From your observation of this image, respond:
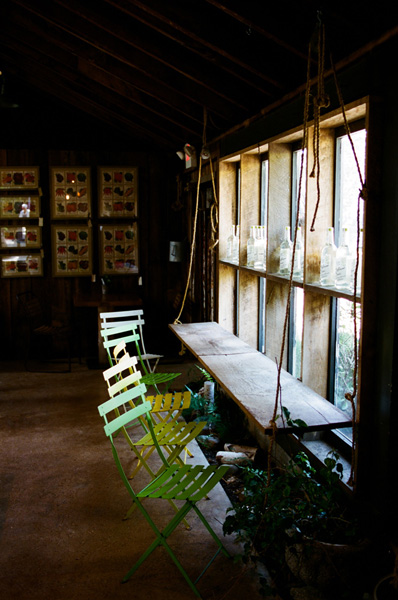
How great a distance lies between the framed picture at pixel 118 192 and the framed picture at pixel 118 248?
0.58ft

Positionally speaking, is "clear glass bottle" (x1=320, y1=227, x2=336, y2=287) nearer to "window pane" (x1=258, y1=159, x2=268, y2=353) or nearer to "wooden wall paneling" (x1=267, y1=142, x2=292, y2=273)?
"wooden wall paneling" (x1=267, y1=142, x2=292, y2=273)

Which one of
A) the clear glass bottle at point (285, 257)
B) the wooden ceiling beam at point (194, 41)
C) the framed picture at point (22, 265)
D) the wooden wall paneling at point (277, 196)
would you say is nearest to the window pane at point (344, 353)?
the clear glass bottle at point (285, 257)

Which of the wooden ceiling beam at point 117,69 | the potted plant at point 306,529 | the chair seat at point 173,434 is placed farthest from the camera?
the wooden ceiling beam at point 117,69

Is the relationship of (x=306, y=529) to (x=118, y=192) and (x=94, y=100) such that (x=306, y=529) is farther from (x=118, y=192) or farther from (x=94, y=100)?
(x=118, y=192)

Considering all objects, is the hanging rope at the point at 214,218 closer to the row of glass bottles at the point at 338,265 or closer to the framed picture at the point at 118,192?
the row of glass bottles at the point at 338,265

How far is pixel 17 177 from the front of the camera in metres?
7.34

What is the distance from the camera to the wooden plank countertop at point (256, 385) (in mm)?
2648

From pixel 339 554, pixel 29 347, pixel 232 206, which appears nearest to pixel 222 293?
pixel 232 206

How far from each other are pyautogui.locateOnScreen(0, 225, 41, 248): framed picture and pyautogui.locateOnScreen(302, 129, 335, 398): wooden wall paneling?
506 centimetres

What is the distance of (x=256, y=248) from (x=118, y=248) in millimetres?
3746

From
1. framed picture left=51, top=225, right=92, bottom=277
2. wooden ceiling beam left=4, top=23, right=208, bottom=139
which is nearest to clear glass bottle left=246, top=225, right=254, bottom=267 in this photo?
wooden ceiling beam left=4, top=23, right=208, bottom=139

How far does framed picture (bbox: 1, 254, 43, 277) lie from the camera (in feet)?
24.3

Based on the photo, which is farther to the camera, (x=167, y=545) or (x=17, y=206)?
(x=17, y=206)

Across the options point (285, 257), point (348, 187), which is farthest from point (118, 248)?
point (348, 187)
